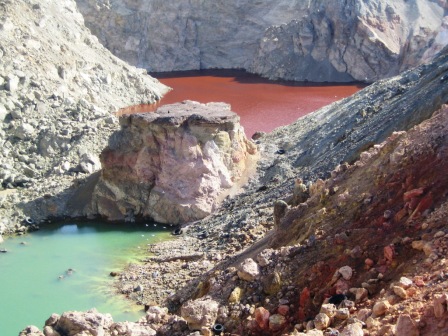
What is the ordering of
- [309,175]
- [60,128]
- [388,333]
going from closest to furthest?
[388,333] → [309,175] → [60,128]

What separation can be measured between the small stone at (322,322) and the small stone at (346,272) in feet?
3.60

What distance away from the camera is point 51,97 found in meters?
30.8

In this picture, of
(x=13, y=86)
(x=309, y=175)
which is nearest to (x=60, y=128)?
(x=13, y=86)

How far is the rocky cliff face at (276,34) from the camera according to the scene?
49.4m

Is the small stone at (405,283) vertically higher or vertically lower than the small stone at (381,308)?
higher

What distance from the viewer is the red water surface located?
37678 millimetres

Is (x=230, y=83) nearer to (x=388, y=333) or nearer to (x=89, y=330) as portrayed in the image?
(x=89, y=330)

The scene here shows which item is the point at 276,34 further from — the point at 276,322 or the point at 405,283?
the point at 405,283

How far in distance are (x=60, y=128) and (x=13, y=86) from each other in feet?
13.6

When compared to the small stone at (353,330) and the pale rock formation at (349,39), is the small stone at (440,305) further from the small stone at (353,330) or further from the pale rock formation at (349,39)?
the pale rock formation at (349,39)

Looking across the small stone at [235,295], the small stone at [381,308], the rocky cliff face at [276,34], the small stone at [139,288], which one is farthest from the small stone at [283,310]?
the rocky cliff face at [276,34]

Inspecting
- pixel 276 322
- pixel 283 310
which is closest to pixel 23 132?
pixel 283 310

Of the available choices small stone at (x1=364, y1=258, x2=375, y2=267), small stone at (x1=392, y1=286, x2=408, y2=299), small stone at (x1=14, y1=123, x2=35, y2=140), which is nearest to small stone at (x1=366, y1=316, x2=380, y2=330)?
small stone at (x1=392, y1=286, x2=408, y2=299)

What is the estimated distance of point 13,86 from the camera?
3009 centimetres
